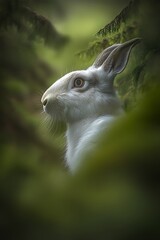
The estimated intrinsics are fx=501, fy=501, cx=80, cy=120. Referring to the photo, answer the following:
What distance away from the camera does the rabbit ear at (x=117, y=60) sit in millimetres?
1245

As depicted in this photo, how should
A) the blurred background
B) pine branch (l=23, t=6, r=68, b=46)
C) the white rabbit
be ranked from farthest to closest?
pine branch (l=23, t=6, r=68, b=46) < the blurred background < the white rabbit

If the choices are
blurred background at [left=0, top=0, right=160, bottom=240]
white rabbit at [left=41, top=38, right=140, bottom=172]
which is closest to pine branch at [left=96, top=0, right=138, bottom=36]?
blurred background at [left=0, top=0, right=160, bottom=240]

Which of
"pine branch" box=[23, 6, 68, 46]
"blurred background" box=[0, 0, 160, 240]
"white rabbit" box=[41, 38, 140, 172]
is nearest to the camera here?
"white rabbit" box=[41, 38, 140, 172]

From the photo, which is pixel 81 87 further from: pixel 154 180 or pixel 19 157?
pixel 154 180

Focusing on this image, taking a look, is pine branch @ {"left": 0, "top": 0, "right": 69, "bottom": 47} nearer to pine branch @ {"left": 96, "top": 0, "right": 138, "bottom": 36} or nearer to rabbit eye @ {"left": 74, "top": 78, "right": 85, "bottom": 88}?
pine branch @ {"left": 96, "top": 0, "right": 138, "bottom": 36}

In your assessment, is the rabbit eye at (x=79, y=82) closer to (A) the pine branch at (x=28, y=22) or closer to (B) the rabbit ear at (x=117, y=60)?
(B) the rabbit ear at (x=117, y=60)

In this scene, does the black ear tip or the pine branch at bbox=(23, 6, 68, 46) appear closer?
the black ear tip

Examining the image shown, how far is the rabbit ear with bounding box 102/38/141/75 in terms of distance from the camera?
1.25m

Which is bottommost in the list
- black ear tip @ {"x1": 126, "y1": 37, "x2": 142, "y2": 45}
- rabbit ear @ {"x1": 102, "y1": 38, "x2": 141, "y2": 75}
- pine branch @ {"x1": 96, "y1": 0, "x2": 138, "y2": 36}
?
rabbit ear @ {"x1": 102, "y1": 38, "x2": 141, "y2": 75}

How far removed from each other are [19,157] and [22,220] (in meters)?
1.30

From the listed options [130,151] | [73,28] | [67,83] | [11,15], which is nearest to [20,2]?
[11,15]

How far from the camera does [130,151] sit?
0.42ft

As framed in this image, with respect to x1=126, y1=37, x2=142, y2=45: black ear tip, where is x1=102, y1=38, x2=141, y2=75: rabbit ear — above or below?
below

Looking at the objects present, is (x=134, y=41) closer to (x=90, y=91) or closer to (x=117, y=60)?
(x=117, y=60)
